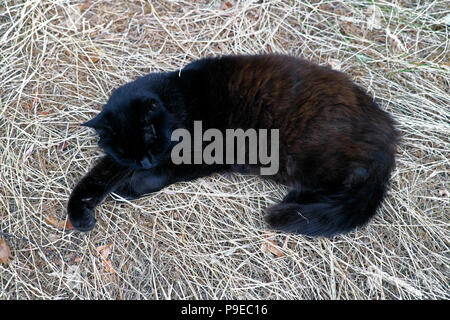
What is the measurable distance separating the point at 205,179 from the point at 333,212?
32.8 inches

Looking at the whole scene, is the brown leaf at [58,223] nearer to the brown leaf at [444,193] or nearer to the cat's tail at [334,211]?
the cat's tail at [334,211]

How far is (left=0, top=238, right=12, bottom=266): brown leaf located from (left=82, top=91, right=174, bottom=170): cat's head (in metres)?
0.79

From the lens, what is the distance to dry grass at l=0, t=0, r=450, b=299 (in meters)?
2.02

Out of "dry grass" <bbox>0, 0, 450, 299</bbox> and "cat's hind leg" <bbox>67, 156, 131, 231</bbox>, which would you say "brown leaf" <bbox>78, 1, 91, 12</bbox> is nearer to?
"dry grass" <bbox>0, 0, 450, 299</bbox>

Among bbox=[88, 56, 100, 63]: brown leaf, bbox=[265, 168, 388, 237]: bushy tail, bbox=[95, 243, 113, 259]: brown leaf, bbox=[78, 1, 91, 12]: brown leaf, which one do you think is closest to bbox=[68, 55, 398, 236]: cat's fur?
bbox=[265, 168, 388, 237]: bushy tail

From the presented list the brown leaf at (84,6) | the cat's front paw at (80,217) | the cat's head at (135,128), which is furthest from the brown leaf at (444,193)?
the brown leaf at (84,6)

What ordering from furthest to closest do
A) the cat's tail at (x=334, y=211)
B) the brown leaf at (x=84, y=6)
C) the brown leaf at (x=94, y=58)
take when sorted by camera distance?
1. the brown leaf at (x=84, y=6)
2. the brown leaf at (x=94, y=58)
3. the cat's tail at (x=334, y=211)

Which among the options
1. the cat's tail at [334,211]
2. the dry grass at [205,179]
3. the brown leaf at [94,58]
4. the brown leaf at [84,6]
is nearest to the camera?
the cat's tail at [334,211]

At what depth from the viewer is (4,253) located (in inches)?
78.9

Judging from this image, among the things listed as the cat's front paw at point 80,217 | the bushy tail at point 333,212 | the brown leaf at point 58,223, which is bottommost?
the brown leaf at point 58,223

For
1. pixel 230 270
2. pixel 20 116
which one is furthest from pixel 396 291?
pixel 20 116

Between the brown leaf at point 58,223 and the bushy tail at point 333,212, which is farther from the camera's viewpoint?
the brown leaf at point 58,223

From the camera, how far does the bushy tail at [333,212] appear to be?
1.91m

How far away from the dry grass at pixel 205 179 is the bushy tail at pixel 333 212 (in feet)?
0.63
